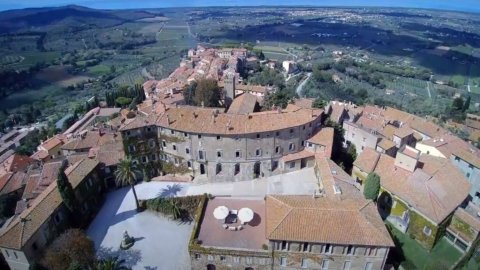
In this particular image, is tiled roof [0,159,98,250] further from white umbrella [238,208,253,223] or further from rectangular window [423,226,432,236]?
rectangular window [423,226,432,236]

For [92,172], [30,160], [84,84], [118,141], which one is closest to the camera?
[92,172]

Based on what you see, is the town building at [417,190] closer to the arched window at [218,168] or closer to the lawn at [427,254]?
the lawn at [427,254]

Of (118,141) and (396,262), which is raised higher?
(118,141)

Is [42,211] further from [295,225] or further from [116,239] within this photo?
[295,225]

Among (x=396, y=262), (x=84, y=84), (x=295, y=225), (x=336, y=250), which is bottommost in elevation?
(x=84, y=84)

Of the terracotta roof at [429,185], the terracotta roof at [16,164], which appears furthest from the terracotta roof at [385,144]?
the terracotta roof at [16,164]

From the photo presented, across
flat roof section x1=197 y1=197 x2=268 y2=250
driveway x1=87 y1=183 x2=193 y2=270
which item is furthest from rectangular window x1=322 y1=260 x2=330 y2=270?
driveway x1=87 y1=183 x2=193 y2=270

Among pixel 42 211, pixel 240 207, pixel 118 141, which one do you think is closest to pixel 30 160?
pixel 118 141
